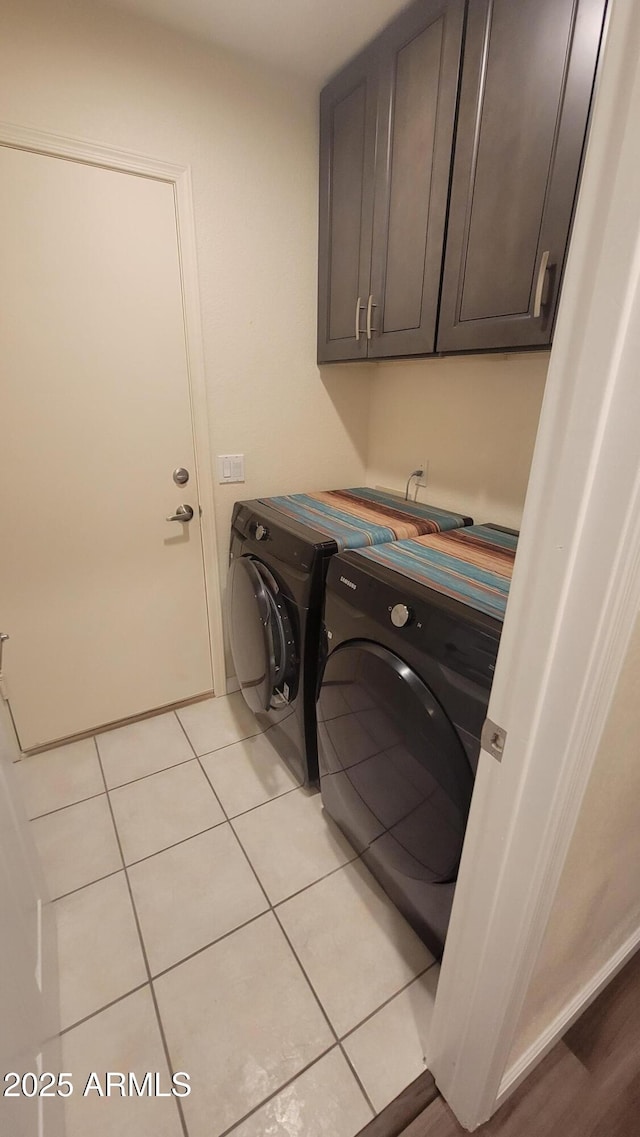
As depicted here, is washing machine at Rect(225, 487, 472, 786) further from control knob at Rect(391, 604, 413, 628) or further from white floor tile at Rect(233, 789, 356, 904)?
control knob at Rect(391, 604, 413, 628)

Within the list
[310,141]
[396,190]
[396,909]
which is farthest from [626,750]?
[310,141]

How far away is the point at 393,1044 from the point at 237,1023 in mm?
351

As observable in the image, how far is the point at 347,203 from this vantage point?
59.5 inches

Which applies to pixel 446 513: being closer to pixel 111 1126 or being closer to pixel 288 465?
pixel 288 465

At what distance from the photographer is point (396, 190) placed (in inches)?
51.4

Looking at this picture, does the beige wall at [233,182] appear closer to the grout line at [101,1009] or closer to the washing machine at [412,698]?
the washing machine at [412,698]

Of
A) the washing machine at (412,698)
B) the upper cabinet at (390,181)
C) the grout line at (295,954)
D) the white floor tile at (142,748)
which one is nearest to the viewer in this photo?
the washing machine at (412,698)

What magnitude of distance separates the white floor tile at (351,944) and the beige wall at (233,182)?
127 cm

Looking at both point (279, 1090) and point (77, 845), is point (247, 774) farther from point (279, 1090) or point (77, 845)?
point (279, 1090)

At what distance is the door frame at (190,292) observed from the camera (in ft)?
4.16

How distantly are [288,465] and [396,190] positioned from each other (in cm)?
97

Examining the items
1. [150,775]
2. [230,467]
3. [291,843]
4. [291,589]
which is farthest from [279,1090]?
[230,467]

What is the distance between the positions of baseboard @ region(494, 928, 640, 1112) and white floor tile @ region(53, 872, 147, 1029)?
0.84m

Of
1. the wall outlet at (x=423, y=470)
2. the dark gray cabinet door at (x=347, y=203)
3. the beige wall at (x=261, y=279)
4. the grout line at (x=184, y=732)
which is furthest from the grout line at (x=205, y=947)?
the dark gray cabinet door at (x=347, y=203)
